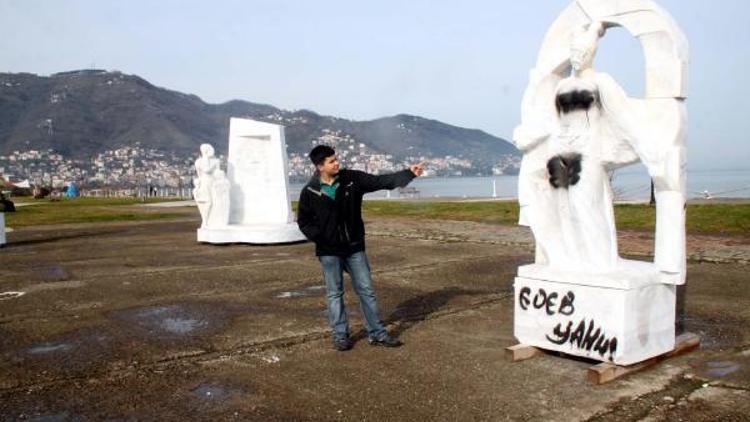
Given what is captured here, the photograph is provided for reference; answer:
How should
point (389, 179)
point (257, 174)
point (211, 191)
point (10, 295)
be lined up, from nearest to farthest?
point (389, 179)
point (10, 295)
point (211, 191)
point (257, 174)

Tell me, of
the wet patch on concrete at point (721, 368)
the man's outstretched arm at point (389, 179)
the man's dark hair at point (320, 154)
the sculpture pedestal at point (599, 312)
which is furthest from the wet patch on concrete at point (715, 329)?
the man's dark hair at point (320, 154)

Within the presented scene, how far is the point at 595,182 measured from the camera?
5.08 m

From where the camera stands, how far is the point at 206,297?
7770mm

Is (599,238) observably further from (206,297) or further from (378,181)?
(206,297)

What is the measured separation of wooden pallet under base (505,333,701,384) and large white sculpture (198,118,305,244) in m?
8.65

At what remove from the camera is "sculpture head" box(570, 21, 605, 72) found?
16.4ft

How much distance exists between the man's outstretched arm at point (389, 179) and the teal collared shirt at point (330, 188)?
0.24 metres

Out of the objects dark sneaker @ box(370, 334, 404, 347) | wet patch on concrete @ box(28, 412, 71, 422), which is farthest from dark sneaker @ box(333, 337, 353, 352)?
wet patch on concrete @ box(28, 412, 71, 422)

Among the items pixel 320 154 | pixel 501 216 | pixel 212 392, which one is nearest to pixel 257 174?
pixel 501 216

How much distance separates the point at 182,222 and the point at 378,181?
1637 centimetres

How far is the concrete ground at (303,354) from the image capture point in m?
4.11

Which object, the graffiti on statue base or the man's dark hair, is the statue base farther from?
the graffiti on statue base

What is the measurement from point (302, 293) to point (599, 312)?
13.3ft

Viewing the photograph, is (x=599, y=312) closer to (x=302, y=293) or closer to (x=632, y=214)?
(x=302, y=293)
